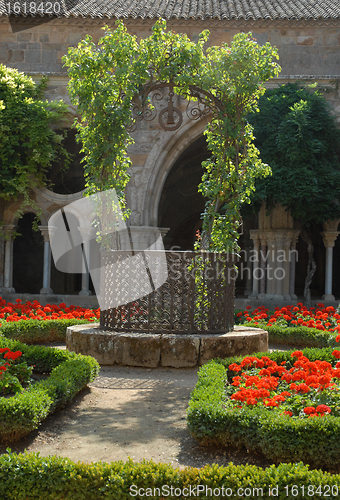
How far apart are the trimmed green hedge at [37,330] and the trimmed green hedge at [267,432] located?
434cm

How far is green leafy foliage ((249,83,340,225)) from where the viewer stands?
1072 cm

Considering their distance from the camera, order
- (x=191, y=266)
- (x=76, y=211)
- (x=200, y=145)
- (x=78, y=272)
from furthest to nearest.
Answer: (x=78, y=272) < (x=200, y=145) < (x=76, y=211) < (x=191, y=266)

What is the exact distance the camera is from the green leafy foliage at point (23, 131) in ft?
37.1

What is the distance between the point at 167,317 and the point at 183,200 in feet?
35.6

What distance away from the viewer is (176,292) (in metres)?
5.62

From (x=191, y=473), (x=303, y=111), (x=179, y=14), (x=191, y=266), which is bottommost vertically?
(x=191, y=473)

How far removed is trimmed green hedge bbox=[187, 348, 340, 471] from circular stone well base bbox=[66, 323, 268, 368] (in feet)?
5.92

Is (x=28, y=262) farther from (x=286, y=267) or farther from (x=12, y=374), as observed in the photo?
(x=12, y=374)

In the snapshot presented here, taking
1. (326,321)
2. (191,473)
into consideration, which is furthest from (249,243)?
(191,473)

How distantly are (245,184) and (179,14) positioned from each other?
7.74 metres

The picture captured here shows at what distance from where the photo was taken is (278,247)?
1182cm

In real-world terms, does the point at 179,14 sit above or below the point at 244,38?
above

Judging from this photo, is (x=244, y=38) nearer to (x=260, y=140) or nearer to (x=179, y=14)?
(x=260, y=140)

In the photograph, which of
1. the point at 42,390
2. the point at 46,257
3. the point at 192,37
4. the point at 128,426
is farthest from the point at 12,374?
the point at 192,37
